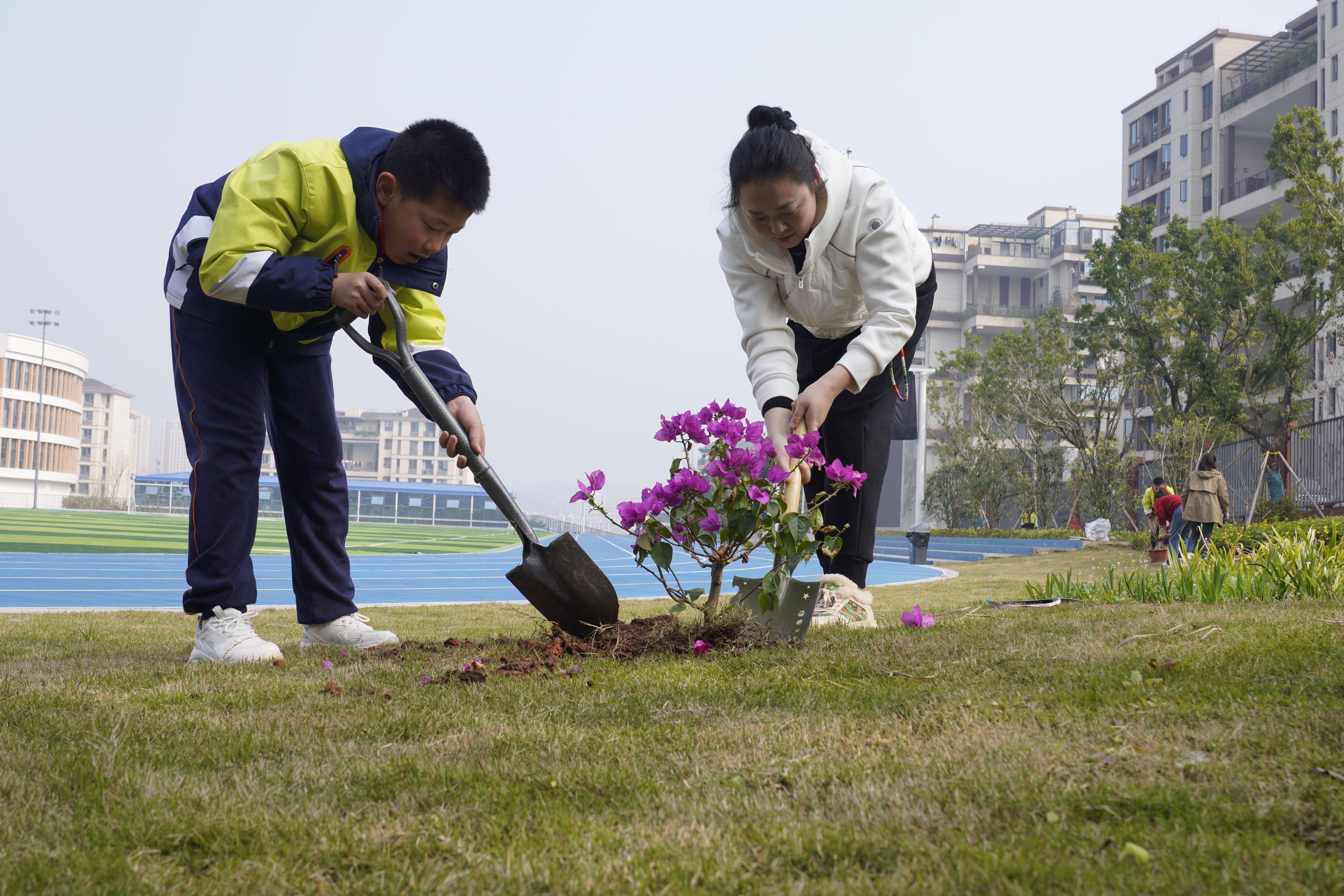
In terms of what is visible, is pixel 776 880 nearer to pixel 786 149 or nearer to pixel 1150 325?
pixel 786 149

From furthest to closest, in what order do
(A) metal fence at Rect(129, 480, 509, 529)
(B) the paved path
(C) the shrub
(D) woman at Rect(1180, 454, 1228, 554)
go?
(A) metal fence at Rect(129, 480, 509, 529)
(D) woman at Rect(1180, 454, 1228, 554)
(B) the paved path
(C) the shrub

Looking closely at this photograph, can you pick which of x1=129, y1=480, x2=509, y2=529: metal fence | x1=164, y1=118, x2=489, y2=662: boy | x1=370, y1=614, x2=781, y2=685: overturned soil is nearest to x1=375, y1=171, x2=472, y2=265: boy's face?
x1=164, y1=118, x2=489, y2=662: boy

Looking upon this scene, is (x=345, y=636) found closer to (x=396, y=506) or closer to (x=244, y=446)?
(x=244, y=446)

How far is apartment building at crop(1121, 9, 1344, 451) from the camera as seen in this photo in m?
26.5

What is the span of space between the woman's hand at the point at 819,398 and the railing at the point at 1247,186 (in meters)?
31.6

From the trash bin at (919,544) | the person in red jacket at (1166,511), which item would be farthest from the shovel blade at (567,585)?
the trash bin at (919,544)

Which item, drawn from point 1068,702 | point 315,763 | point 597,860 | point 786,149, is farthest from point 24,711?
point 786,149

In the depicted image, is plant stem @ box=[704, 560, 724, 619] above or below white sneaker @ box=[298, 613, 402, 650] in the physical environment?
above

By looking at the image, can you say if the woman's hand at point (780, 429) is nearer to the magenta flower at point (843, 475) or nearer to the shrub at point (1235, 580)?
the magenta flower at point (843, 475)

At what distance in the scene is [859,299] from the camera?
10.9 ft

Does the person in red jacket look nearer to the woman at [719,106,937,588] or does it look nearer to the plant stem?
the woman at [719,106,937,588]

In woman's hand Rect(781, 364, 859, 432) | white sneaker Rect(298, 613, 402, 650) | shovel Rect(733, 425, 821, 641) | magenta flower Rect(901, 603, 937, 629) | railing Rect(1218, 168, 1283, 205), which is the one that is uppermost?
railing Rect(1218, 168, 1283, 205)

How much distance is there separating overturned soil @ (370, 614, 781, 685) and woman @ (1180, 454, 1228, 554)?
10.2m

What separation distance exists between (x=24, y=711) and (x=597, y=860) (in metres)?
1.50
